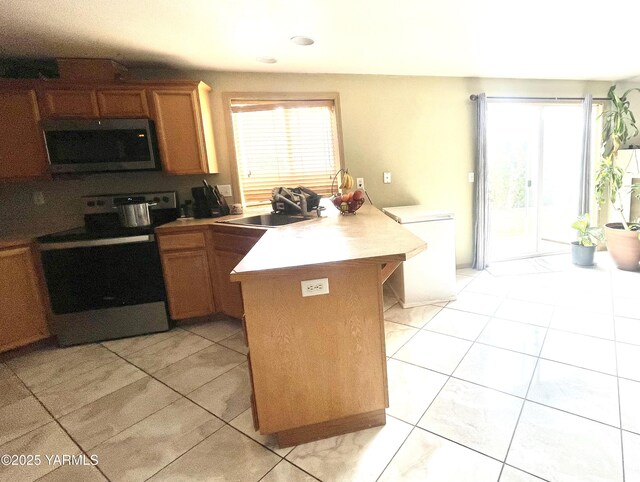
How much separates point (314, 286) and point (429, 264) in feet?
6.18

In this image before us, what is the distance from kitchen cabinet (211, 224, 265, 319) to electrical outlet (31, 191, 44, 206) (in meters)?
1.62

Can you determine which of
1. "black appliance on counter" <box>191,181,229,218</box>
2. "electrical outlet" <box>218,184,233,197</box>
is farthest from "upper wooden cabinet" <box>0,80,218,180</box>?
"electrical outlet" <box>218,184,233,197</box>

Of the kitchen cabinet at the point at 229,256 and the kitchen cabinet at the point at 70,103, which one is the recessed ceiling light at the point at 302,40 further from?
the kitchen cabinet at the point at 70,103

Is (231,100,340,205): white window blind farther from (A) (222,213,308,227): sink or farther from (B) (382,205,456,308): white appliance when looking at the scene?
(B) (382,205,456,308): white appliance

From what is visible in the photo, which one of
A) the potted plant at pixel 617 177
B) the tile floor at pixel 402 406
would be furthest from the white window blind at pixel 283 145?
the potted plant at pixel 617 177

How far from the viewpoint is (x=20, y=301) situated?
2414mm

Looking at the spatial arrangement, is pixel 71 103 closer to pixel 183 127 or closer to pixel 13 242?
pixel 183 127

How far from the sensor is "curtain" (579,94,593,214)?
3727mm

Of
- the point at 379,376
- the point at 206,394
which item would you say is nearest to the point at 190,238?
the point at 206,394

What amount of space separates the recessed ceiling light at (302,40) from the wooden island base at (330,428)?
99.7 inches

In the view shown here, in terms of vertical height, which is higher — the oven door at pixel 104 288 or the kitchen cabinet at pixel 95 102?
the kitchen cabinet at pixel 95 102

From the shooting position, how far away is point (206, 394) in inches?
73.4

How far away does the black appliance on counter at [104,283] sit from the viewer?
7.92 feet

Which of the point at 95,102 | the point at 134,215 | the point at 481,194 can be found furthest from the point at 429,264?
the point at 95,102
